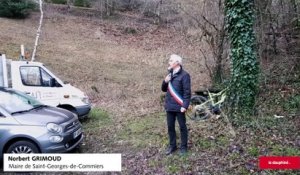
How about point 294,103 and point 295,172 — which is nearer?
point 295,172

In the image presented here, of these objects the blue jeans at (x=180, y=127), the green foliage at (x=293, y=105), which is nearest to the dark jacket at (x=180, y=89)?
the blue jeans at (x=180, y=127)

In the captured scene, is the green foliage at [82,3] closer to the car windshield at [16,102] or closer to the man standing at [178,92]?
the car windshield at [16,102]

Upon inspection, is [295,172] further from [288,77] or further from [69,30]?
[69,30]

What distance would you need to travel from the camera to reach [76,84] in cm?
2081

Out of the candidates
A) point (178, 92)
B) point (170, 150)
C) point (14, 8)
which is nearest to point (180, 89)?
point (178, 92)

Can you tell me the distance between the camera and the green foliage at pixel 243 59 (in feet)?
35.1

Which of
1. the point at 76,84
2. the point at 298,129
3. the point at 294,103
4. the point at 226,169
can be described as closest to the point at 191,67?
the point at 76,84

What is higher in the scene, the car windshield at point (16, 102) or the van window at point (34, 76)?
the van window at point (34, 76)

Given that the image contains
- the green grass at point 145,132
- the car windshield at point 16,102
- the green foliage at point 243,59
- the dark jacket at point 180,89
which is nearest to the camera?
the dark jacket at point 180,89

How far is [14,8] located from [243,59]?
22.7 metres

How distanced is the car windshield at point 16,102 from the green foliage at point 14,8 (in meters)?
21.0

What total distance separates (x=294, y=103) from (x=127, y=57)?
16623 millimetres

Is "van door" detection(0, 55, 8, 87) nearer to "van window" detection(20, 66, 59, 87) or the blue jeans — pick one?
"van window" detection(20, 66, 59, 87)

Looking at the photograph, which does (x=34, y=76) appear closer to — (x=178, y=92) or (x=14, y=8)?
(x=178, y=92)
